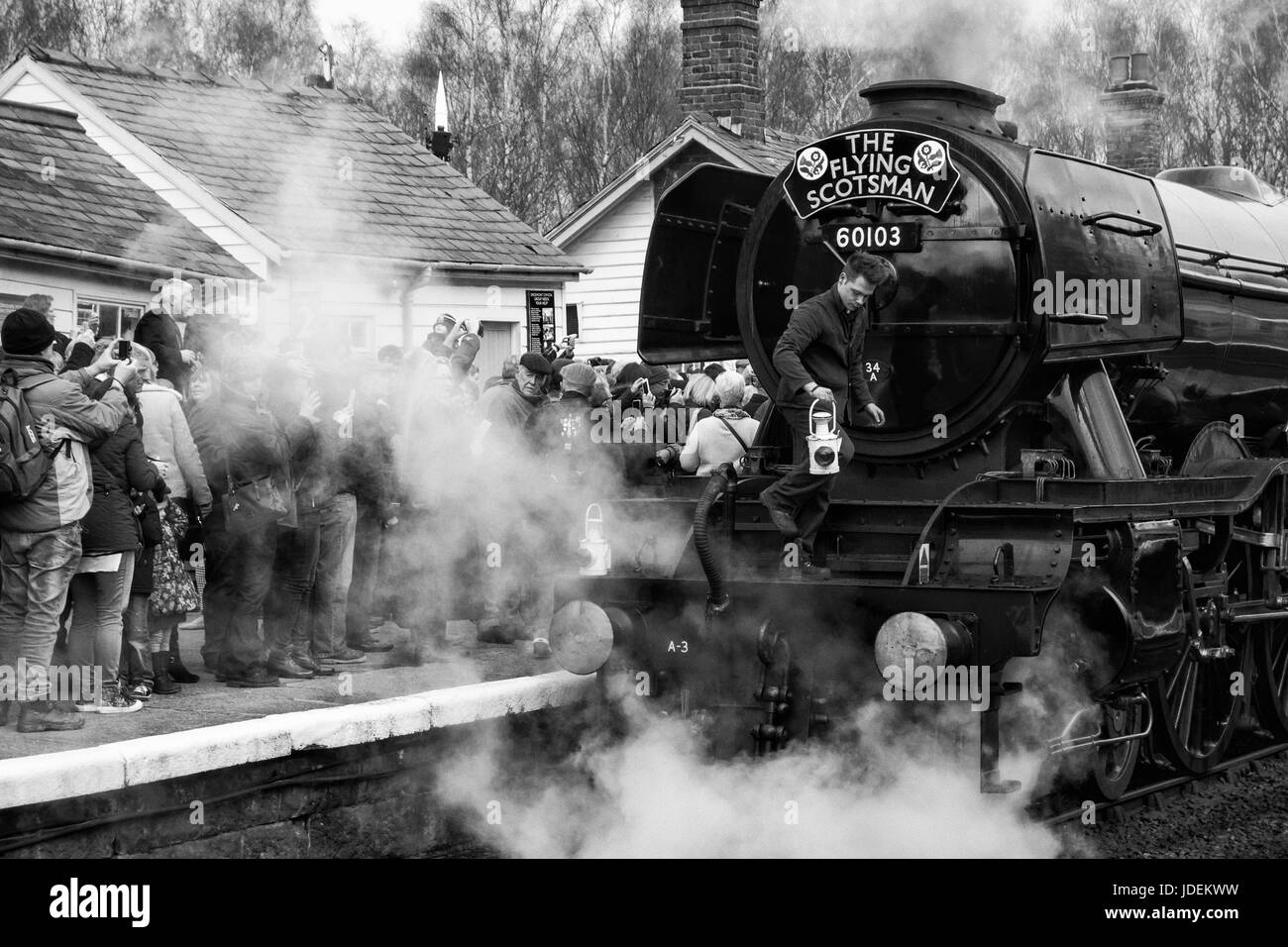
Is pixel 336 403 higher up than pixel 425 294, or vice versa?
pixel 425 294

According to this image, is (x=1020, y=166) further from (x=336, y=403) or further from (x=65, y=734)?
(x=65, y=734)

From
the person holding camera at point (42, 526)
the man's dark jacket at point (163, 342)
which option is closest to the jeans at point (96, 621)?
the person holding camera at point (42, 526)

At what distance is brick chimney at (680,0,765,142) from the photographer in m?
16.0

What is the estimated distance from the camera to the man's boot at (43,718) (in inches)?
242

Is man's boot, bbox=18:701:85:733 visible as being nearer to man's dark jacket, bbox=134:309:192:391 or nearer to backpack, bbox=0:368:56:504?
backpack, bbox=0:368:56:504

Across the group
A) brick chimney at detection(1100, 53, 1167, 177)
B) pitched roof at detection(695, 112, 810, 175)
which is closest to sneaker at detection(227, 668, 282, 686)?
pitched roof at detection(695, 112, 810, 175)

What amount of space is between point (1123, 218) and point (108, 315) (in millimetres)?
7963

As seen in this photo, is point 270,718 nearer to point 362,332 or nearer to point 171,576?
point 171,576

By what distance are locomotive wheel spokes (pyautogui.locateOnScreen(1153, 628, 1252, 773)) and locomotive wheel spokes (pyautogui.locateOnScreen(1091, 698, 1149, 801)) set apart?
9.4 inches

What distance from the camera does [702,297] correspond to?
7.62 metres

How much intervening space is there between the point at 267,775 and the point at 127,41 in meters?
5.92

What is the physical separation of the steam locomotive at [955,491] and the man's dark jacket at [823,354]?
274mm

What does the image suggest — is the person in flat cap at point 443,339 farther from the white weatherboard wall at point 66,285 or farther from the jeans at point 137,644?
the white weatherboard wall at point 66,285

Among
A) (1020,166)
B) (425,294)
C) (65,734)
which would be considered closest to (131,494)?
(65,734)
